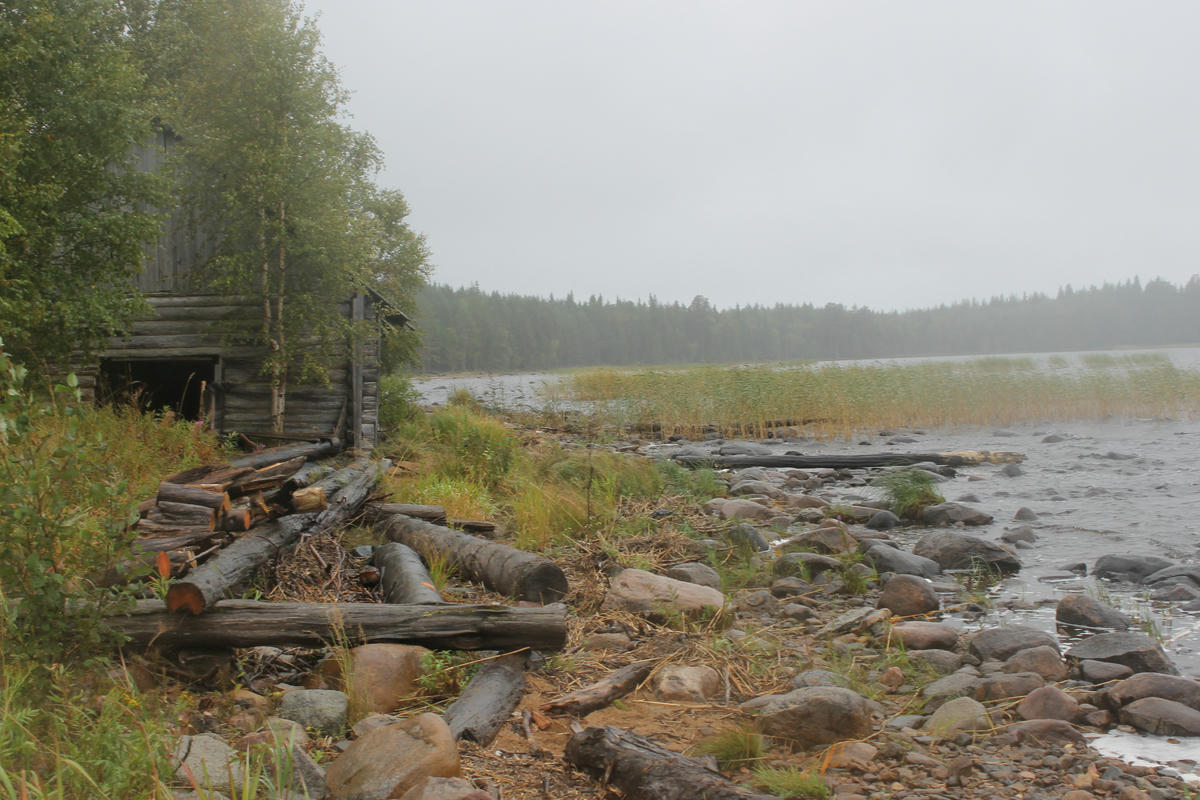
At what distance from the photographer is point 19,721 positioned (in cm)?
266

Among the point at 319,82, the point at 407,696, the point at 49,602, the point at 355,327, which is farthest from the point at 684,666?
the point at 319,82

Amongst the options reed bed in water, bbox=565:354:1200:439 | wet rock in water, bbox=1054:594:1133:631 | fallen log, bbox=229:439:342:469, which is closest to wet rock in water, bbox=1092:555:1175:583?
wet rock in water, bbox=1054:594:1133:631

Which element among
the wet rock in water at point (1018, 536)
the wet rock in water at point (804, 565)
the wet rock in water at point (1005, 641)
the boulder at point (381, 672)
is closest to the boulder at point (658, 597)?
the wet rock in water at point (804, 565)

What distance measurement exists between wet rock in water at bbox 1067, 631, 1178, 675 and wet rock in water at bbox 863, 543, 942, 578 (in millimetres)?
2250

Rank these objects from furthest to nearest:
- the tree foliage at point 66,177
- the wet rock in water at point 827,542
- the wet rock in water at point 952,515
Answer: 1. the wet rock in water at point 952,515
2. the tree foliage at point 66,177
3. the wet rock in water at point 827,542

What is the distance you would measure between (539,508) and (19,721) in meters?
5.13

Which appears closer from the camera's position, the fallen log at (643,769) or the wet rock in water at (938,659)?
the fallen log at (643,769)

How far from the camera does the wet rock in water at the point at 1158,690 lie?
4.04 meters

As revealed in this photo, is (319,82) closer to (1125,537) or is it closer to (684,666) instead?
(684,666)

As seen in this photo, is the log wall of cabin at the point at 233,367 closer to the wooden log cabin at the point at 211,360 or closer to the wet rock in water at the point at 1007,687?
the wooden log cabin at the point at 211,360

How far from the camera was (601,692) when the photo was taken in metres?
4.18

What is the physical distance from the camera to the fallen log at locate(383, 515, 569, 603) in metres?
5.42

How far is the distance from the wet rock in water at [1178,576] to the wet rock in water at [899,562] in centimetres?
168

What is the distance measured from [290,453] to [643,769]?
28.0ft
